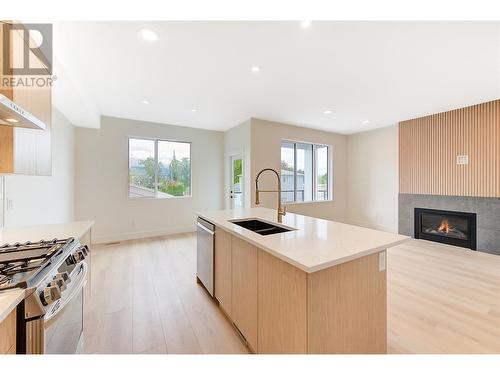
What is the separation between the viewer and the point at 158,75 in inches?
107

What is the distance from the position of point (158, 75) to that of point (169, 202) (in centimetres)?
315

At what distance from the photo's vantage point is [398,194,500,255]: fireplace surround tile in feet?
11.9

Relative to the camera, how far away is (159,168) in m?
5.10

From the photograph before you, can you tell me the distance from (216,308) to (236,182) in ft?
11.7

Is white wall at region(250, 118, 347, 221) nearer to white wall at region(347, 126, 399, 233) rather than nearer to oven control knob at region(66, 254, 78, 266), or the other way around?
white wall at region(347, 126, 399, 233)

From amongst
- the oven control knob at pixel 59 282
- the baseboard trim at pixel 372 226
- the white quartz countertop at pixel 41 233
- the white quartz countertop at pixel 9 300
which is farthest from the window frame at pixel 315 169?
the white quartz countertop at pixel 9 300

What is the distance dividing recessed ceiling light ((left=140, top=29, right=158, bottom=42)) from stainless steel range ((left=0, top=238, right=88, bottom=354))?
6.17 ft

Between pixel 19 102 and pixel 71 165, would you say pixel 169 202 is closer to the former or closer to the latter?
pixel 71 165

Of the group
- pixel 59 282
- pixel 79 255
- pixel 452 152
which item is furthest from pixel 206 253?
pixel 452 152

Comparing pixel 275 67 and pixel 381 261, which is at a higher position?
pixel 275 67

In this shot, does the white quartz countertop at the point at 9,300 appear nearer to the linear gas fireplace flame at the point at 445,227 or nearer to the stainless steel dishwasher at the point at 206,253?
the stainless steel dishwasher at the point at 206,253

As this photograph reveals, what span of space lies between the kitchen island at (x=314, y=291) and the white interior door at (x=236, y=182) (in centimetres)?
346

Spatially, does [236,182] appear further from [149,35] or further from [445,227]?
[445,227]

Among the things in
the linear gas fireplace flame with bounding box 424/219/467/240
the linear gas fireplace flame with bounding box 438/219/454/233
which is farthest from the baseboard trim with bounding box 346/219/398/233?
the linear gas fireplace flame with bounding box 438/219/454/233
